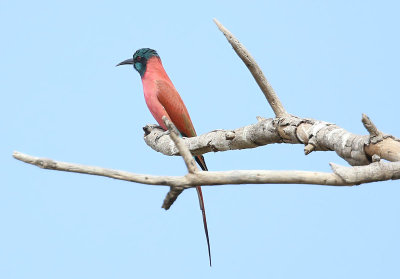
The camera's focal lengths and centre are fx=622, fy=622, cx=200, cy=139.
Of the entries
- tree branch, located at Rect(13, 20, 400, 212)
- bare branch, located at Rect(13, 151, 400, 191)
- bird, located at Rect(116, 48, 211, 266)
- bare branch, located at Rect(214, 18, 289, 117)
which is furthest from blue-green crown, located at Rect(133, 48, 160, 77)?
bare branch, located at Rect(13, 151, 400, 191)

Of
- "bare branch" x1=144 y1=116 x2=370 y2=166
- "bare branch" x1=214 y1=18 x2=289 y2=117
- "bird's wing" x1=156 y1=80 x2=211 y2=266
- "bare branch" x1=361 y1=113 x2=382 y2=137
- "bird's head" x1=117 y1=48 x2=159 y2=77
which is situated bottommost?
"bare branch" x1=361 y1=113 x2=382 y2=137

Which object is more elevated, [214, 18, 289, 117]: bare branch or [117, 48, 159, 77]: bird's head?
[117, 48, 159, 77]: bird's head

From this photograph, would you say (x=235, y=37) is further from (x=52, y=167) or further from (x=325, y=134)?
(x=52, y=167)

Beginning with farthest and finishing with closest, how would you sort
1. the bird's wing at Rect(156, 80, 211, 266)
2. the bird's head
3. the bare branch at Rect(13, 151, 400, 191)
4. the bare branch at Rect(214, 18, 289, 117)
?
the bird's head → the bird's wing at Rect(156, 80, 211, 266) → the bare branch at Rect(214, 18, 289, 117) → the bare branch at Rect(13, 151, 400, 191)

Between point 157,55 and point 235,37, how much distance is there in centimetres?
183

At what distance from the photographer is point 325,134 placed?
2662mm

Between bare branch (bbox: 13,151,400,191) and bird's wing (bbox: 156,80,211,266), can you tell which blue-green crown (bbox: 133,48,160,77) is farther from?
bare branch (bbox: 13,151,400,191)

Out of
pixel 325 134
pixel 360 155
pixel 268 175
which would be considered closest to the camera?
pixel 268 175

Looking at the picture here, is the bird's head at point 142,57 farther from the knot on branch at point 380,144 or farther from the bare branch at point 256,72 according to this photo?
the knot on branch at point 380,144

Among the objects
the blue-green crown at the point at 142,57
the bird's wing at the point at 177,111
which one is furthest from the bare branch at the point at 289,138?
the blue-green crown at the point at 142,57

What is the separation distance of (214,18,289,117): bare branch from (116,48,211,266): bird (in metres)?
1.08

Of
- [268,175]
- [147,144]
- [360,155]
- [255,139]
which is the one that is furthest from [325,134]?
[147,144]

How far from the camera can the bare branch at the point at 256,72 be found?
2938 millimetres

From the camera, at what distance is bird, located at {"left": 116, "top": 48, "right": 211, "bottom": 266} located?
434 cm
